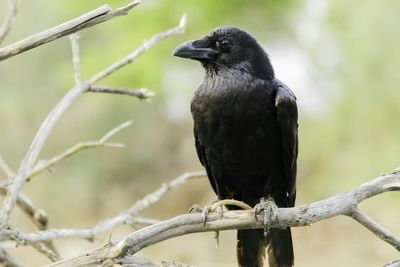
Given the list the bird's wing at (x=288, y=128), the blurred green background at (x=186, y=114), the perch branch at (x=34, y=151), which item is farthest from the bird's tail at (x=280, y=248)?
the blurred green background at (x=186, y=114)

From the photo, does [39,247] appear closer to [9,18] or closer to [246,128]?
[9,18]

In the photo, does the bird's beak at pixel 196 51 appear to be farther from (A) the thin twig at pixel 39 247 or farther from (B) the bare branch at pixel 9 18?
Answer: (A) the thin twig at pixel 39 247

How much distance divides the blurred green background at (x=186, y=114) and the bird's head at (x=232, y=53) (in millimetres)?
5679

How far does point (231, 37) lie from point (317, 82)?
8.02m

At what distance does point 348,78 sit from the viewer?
464 inches

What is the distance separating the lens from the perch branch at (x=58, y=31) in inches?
118

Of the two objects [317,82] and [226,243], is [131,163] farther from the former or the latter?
[317,82]

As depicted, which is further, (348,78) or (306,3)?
(306,3)

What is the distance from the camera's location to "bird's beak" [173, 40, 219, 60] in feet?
14.1

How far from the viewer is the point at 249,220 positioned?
356 centimetres

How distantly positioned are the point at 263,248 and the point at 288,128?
74 cm

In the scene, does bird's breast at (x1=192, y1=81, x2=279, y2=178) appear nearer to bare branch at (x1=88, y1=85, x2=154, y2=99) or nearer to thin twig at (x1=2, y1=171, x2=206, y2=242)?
thin twig at (x1=2, y1=171, x2=206, y2=242)

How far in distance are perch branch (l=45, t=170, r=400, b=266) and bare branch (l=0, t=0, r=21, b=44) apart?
3.78 feet

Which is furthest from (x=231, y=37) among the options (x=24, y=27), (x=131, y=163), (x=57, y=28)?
(x=131, y=163)
